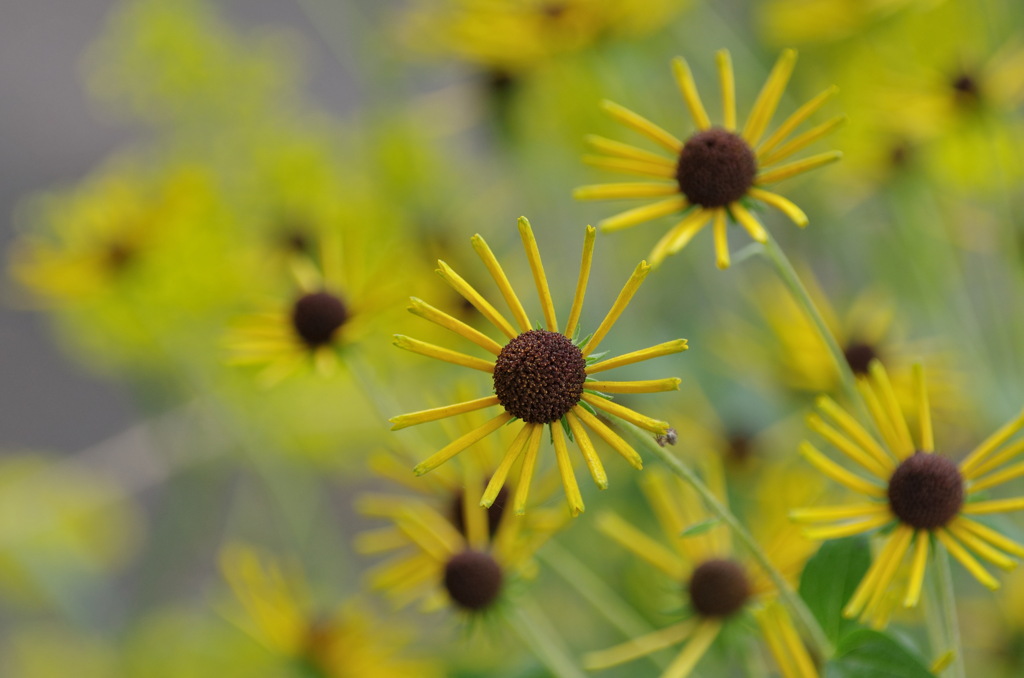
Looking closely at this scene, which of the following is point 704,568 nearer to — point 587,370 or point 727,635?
point 727,635

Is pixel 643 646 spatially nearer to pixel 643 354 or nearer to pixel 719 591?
pixel 719 591

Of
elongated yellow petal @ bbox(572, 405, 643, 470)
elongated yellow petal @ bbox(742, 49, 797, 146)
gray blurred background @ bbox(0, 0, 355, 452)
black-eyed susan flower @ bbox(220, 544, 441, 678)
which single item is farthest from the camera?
gray blurred background @ bbox(0, 0, 355, 452)

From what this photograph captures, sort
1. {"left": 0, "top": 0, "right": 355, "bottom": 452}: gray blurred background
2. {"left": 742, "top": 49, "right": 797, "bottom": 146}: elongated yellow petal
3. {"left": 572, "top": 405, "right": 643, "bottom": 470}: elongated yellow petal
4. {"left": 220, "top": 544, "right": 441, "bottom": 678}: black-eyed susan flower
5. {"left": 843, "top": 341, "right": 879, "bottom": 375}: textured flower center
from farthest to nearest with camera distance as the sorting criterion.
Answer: {"left": 0, "top": 0, "right": 355, "bottom": 452}: gray blurred background, {"left": 843, "top": 341, "right": 879, "bottom": 375}: textured flower center, {"left": 220, "top": 544, "right": 441, "bottom": 678}: black-eyed susan flower, {"left": 742, "top": 49, "right": 797, "bottom": 146}: elongated yellow petal, {"left": 572, "top": 405, "right": 643, "bottom": 470}: elongated yellow petal

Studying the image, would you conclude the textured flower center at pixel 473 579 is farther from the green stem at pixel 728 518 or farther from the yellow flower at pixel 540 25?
the yellow flower at pixel 540 25

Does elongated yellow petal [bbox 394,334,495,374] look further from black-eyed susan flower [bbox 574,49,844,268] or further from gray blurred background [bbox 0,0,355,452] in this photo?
gray blurred background [bbox 0,0,355,452]

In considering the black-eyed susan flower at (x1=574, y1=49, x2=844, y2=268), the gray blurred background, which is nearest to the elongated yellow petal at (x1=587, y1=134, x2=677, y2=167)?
the black-eyed susan flower at (x1=574, y1=49, x2=844, y2=268)

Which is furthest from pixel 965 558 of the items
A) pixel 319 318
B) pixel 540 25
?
pixel 540 25

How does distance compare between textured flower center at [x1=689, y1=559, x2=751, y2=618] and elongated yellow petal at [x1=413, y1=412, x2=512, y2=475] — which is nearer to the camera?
elongated yellow petal at [x1=413, y1=412, x2=512, y2=475]
